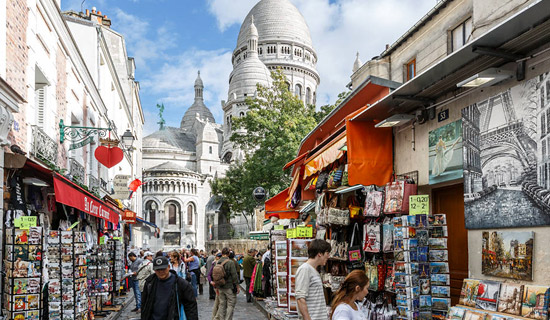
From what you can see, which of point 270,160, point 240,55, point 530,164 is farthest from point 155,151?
point 530,164

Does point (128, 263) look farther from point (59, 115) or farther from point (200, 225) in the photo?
point (200, 225)

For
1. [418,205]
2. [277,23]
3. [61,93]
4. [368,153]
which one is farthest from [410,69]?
[277,23]

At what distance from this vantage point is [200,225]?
256 ft

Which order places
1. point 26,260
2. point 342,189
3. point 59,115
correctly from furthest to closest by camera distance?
point 59,115
point 342,189
point 26,260

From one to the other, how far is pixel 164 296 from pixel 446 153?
3.58 meters

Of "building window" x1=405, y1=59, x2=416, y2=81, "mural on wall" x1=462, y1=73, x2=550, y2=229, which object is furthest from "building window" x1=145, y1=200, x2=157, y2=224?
"mural on wall" x1=462, y1=73, x2=550, y2=229

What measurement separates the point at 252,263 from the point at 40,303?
33.4ft

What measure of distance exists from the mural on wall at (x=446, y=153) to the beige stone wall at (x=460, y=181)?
0.10 meters

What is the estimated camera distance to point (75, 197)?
9.20m

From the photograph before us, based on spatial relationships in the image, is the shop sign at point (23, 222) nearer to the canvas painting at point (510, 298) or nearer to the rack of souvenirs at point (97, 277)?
the rack of souvenirs at point (97, 277)

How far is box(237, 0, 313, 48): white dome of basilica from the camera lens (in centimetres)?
9650

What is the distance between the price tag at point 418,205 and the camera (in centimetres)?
609

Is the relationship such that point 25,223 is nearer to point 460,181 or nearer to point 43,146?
point 43,146

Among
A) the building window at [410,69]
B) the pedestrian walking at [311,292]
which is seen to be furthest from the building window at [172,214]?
the pedestrian walking at [311,292]
